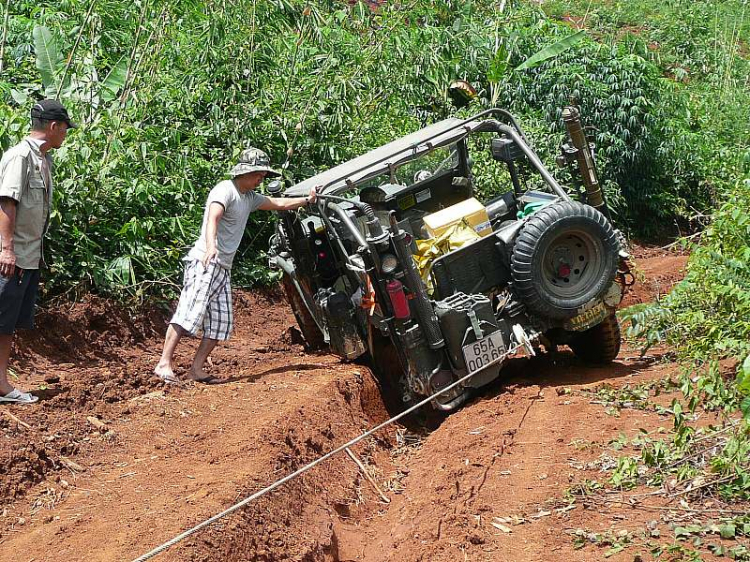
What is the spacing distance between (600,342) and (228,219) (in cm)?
322

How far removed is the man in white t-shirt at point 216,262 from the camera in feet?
24.3

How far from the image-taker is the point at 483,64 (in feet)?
48.1

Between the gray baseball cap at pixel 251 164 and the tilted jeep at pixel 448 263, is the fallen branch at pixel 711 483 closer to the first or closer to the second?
the tilted jeep at pixel 448 263

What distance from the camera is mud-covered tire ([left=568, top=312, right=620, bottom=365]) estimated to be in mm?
7992

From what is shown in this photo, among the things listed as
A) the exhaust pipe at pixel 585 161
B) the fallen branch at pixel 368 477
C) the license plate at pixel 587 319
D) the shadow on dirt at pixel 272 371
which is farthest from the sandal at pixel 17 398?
the exhaust pipe at pixel 585 161

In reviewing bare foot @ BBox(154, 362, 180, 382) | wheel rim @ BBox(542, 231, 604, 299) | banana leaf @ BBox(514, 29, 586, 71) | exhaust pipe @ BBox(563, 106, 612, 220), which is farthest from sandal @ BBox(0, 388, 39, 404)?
banana leaf @ BBox(514, 29, 586, 71)

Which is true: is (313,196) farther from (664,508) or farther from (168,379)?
(664,508)

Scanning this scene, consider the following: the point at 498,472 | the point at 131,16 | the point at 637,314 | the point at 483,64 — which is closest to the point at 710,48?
the point at 483,64

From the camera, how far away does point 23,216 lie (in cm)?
654

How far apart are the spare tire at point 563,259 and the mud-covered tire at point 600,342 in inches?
19.8

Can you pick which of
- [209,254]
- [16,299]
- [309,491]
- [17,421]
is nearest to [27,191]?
[16,299]

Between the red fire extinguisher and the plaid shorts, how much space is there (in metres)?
1.43

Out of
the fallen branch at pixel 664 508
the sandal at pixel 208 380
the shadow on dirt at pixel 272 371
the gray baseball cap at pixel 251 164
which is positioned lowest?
the fallen branch at pixel 664 508

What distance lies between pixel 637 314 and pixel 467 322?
4.42 ft
